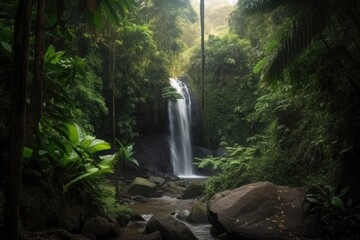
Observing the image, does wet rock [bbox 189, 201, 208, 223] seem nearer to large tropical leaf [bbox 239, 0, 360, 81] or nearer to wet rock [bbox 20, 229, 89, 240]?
large tropical leaf [bbox 239, 0, 360, 81]

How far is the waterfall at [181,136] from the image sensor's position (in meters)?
18.2

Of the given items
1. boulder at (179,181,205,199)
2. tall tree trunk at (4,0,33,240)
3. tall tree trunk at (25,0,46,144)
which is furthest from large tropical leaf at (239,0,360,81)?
boulder at (179,181,205,199)

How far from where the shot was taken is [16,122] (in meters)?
2.38

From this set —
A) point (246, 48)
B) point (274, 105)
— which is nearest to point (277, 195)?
point (274, 105)

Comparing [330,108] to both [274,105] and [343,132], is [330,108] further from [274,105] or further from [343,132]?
[274,105]

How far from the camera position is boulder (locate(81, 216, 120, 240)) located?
604cm

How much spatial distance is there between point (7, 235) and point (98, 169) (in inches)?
154

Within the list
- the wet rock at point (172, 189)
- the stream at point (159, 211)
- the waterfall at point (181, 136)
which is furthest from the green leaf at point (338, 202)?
the waterfall at point (181, 136)

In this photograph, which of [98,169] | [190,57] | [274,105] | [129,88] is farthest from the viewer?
[190,57]

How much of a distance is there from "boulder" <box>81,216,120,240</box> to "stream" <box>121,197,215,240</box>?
0.33 m

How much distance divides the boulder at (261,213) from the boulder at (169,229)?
63cm

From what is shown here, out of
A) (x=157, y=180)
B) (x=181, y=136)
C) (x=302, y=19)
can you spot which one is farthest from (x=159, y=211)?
(x=181, y=136)

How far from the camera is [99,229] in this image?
6.18 metres

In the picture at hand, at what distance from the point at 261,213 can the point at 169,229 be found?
67.8 inches
